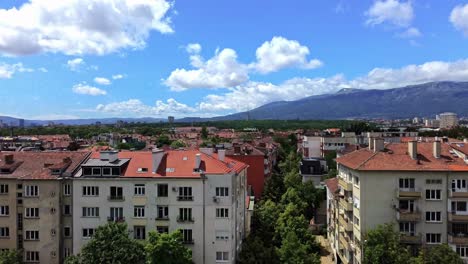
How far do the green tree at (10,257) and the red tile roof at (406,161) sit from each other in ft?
120

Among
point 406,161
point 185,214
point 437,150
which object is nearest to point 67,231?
point 185,214

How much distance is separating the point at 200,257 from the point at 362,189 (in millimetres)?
18693

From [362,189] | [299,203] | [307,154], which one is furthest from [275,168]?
[362,189]

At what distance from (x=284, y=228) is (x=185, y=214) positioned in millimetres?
17065

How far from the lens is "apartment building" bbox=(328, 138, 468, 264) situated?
45.8 m

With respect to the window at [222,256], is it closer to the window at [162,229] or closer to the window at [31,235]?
the window at [162,229]

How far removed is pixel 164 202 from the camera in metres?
48.5

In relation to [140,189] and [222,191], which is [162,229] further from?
[222,191]

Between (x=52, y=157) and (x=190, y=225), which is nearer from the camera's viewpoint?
(x=190, y=225)

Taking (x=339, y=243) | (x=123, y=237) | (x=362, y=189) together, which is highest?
(x=362, y=189)

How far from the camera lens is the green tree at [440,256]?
4091 cm

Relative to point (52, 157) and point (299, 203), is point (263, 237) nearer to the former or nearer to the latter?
point (299, 203)

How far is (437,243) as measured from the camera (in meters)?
46.0

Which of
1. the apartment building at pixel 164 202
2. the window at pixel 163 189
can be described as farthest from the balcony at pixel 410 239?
the window at pixel 163 189
